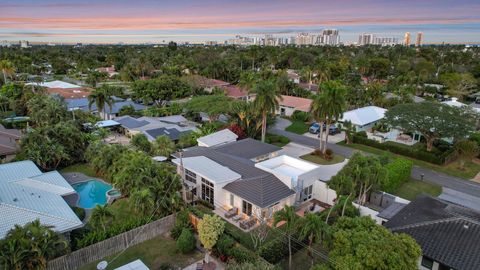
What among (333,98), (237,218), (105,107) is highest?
(333,98)

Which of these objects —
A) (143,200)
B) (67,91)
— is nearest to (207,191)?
(143,200)

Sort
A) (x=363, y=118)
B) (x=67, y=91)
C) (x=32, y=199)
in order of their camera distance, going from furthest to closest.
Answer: (x=67, y=91) < (x=363, y=118) < (x=32, y=199)

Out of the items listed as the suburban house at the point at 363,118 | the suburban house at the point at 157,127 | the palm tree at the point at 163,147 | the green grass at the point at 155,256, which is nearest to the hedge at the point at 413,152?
the suburban house at the point at 363,118

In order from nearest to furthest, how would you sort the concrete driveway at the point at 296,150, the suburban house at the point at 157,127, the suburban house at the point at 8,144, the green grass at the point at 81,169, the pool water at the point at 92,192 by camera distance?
the pool water at the point at 92,192 → the green grass at the point at 81,169 → the suburban house at the point at 8,144 → the concrete driveway at the point at 296,150 → the suburban house at the point at 157,127

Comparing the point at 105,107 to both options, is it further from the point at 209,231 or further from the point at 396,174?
the point at 396,174

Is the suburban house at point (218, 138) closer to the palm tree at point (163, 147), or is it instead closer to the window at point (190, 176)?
the palm tree at point (163, 147)

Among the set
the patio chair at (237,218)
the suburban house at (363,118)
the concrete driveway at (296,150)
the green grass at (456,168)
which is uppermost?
the suburban house at (363,118)

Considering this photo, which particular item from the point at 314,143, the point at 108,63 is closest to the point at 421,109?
the point at 314,143
